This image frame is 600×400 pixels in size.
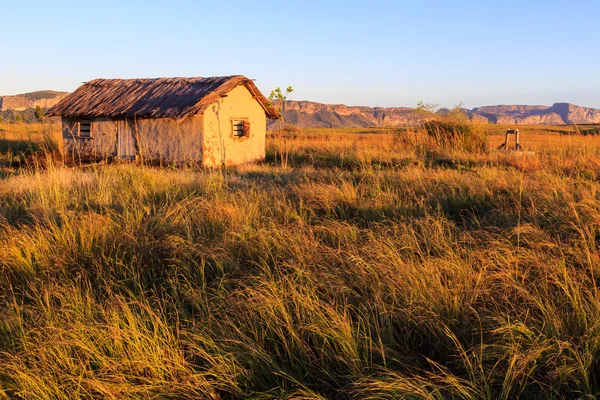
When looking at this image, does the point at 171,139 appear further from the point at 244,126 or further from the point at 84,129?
the point at 84,129

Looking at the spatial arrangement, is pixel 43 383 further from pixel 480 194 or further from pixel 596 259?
pixel 480 194

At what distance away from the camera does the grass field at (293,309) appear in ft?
7.97

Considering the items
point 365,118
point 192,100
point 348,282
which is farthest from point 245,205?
point 365,118

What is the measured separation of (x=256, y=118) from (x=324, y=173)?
8956 mm

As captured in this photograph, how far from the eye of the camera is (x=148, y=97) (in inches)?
623

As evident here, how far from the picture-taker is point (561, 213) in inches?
194

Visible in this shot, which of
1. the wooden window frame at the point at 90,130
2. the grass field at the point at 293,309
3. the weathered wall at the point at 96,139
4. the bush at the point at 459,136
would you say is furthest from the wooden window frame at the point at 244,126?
the grass field at the point at 293,309

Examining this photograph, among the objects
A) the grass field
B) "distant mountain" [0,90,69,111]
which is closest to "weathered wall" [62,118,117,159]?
the grass field

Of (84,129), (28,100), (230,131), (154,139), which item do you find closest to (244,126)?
(230,131)

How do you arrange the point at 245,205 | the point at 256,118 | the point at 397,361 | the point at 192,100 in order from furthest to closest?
the point at 256,118 → the point at 192,100 → the point at 245,205 → the point at 397,361

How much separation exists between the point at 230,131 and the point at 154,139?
246 cm

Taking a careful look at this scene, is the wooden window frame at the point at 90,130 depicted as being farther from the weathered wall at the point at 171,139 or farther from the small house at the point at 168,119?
the weathered wall at the point at 171,139

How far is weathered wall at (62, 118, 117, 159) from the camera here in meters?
16.0

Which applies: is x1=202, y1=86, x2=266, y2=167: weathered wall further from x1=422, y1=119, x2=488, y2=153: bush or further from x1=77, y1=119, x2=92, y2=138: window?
x1=422, y1=119, x2=488, y2=153: bush
